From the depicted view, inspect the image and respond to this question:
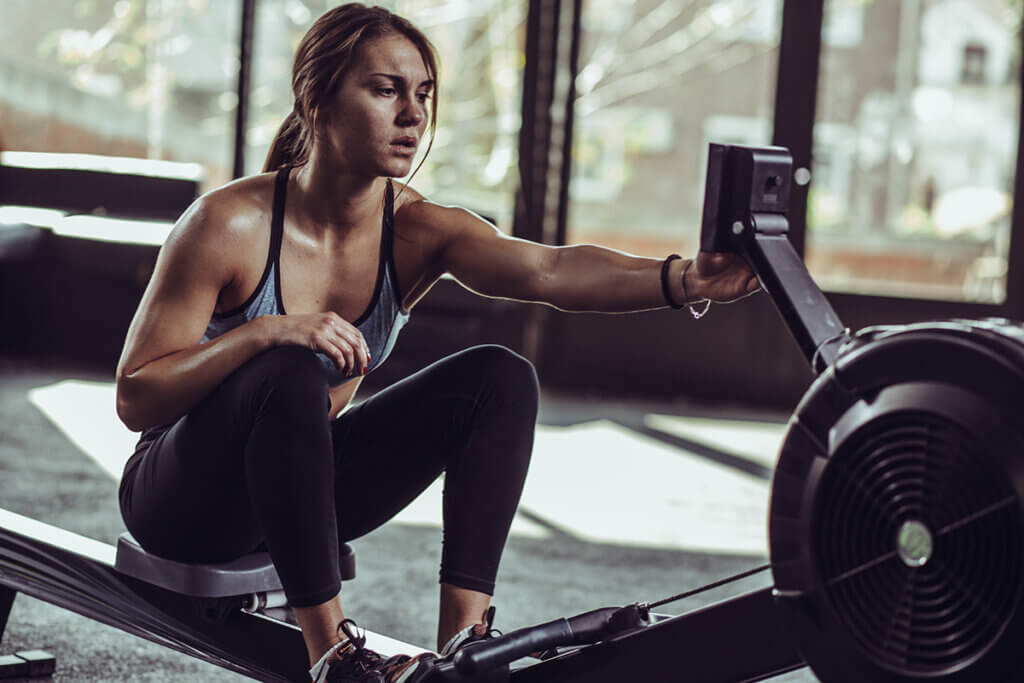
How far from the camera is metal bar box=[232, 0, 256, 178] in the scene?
492cm

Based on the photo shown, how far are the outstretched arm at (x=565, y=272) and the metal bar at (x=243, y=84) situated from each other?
354 centimetres

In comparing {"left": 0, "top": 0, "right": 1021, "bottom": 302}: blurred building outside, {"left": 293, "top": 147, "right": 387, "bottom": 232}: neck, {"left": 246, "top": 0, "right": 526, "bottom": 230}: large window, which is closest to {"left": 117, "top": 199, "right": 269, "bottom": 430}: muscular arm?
{"left": 293, "top": 147, "right": 387, "bottom": 232}: neck

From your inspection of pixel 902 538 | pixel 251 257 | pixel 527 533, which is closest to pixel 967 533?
pixel 902 538

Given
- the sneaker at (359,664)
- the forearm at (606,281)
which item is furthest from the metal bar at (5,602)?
the forearm at (606,281)

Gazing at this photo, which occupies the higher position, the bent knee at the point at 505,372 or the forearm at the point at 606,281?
the forearm at the point at 606,281

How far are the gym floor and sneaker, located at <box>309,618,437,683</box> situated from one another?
0.29m

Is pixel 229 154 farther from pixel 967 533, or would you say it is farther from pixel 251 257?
pixel 967 533

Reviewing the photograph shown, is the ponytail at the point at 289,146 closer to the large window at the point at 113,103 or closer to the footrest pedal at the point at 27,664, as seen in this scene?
the footrest pedal at the point at 27,664

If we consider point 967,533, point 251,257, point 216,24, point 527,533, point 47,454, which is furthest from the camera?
point 216,24

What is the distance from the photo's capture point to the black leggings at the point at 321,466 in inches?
51.2

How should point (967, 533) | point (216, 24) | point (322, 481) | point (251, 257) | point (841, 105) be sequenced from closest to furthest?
point (967, 533) < point (322, 481) < point (251, 257) < point (841, 105) < point (216, 24)

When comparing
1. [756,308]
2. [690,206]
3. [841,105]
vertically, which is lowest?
[756,308]

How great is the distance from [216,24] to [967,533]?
448 centimetres

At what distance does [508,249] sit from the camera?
1.52 metres
